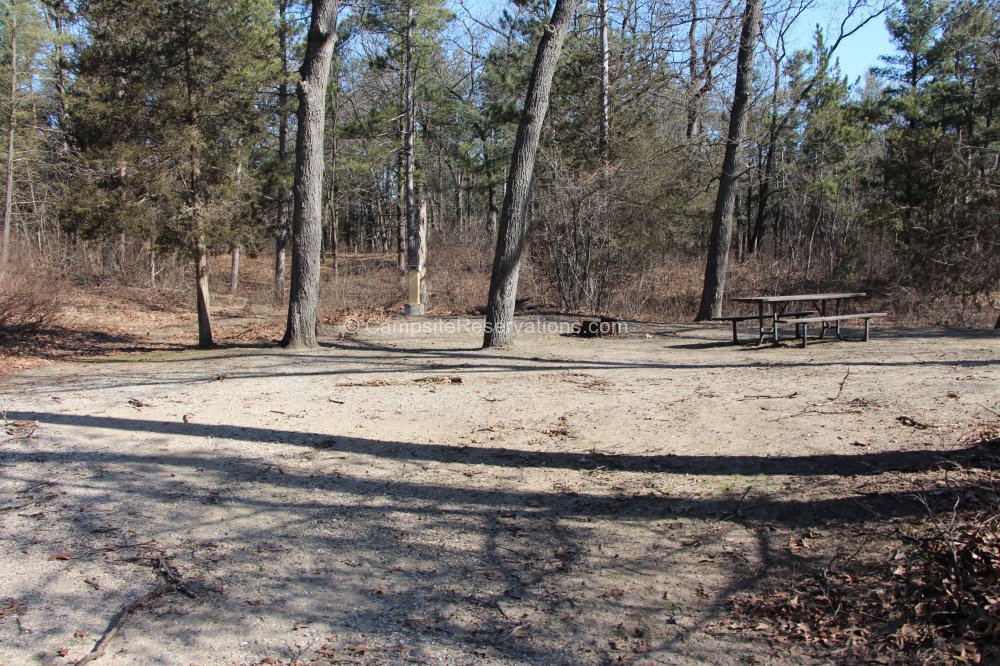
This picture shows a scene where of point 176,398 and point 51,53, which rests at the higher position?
point 51,53

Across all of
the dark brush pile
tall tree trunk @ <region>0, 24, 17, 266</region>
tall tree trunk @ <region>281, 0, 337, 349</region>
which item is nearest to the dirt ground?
the dark brush pile

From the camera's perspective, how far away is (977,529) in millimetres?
3531

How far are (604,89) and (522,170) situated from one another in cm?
1063

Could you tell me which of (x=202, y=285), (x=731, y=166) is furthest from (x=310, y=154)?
(x=731, y=166)

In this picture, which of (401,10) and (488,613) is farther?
(401,10)

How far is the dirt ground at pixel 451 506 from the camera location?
3.35 meters

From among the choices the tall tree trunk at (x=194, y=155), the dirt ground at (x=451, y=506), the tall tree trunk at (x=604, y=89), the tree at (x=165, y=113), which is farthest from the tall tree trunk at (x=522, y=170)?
the tall tree trunk at (x=604, y=89)

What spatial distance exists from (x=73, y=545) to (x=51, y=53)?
91.4 ft

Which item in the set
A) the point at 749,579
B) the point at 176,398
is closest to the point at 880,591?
the point at 749,579

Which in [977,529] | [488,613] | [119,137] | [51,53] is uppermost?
[51,53]

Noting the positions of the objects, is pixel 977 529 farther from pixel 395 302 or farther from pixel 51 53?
pixel 51 53

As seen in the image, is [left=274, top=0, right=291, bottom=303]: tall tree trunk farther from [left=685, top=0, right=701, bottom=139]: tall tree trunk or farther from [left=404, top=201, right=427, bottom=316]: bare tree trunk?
[left=685, top=0, right=701, bottom=139]: tall tree trunk

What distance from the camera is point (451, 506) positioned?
4.81 metres

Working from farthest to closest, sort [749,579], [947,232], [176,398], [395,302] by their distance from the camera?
[395,302], [947,232], [176,398], [749,579]
